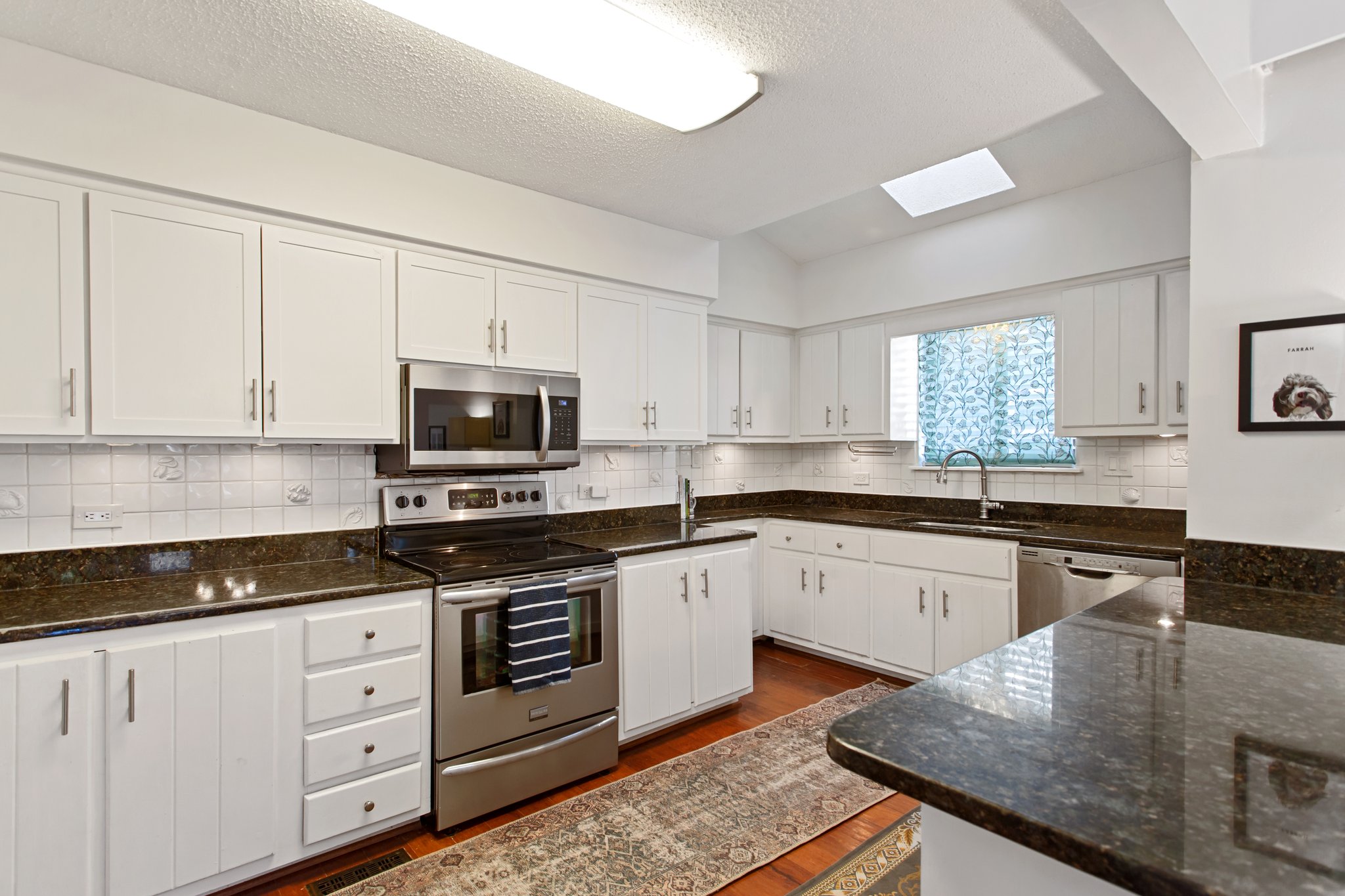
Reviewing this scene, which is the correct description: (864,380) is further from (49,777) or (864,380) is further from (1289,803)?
(49,777)

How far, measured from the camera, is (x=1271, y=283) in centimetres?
193

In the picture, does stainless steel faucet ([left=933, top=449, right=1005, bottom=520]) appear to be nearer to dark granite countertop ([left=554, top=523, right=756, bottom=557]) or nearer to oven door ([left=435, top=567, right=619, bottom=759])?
dark granite countertop ([left=554, top=523, right=756, bottom=557])

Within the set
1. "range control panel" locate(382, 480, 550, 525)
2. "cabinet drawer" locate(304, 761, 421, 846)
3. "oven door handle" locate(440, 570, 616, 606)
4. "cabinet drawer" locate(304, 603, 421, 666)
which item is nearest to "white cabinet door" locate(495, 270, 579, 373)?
"range control panel" locate(382, 480, 550, 525)

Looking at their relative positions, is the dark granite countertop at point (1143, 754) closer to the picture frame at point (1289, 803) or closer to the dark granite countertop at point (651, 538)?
the picture frame at point (1289, 803)

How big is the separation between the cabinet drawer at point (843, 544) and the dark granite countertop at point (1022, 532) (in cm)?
7

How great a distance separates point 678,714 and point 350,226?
2538mm

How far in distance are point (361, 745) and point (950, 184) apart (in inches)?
152

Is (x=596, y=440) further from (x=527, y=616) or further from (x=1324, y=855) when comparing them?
(x=1324, y=855)

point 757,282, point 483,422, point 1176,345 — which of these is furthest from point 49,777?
point 1176,345

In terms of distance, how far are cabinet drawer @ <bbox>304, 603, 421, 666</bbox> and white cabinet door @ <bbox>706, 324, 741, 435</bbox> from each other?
2.31 metres

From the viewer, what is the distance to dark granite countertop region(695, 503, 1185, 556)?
2.91 metres

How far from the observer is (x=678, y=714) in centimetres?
317

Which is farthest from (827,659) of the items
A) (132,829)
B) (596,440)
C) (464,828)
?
(132,829)

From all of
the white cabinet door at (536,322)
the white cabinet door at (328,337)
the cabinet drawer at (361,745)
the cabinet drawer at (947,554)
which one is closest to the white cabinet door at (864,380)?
the cabinet drawer at (947,554)
